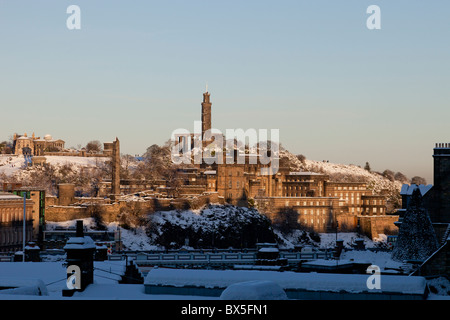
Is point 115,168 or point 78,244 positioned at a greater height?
point 115,168

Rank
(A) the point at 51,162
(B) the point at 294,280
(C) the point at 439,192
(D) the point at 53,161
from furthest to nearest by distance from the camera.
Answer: (D) the point at 53,161
(A) the point at 51,162
(C) the point at 439,192
(B) the point at 294,280

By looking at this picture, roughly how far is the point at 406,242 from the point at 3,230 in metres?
72.1

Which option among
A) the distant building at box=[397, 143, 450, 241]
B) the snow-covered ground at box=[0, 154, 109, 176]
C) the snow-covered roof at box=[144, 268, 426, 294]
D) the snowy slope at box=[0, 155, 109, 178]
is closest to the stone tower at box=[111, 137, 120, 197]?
the snowy slope at box=[0, 155, 109, 178]

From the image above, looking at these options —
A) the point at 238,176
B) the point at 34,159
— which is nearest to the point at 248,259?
the point at 238,176

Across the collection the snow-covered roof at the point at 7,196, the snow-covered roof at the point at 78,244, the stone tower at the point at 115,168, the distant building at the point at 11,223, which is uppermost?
the stone tower at the point at 115,168

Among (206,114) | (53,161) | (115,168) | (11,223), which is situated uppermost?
(206,114)

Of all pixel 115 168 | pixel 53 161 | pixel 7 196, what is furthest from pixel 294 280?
pixel 53 161

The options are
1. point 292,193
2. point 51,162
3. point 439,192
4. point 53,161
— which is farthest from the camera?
point 53,161

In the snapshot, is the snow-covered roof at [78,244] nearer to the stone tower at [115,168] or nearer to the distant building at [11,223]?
the distant building at [11,223]

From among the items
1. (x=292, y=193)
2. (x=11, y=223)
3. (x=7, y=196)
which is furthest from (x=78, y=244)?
(x=292, y=193)

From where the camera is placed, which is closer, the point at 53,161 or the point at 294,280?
the point at 294,280

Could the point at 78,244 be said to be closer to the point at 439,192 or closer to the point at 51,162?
the point at 439,192

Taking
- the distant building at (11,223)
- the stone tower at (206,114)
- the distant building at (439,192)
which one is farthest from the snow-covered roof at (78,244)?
the stone tower at (206,114)

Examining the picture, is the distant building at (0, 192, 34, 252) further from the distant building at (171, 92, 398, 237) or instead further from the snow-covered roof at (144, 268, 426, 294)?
the snow-covered roof at (144, 268, 426, 294)
